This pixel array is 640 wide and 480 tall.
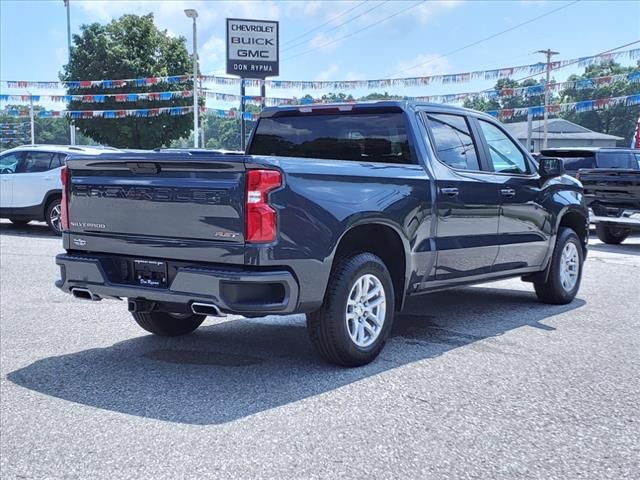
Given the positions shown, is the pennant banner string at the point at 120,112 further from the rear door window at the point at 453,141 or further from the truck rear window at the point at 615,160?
the rear door window at the point at 453,141

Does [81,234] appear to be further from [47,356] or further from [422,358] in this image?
[422,358]

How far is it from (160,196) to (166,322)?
169cm

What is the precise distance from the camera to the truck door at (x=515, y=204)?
22.0 ft

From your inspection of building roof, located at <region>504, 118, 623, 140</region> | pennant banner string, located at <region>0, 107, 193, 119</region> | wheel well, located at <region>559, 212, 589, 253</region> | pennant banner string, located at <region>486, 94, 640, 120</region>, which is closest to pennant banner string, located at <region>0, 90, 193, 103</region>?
pennant banner string, located at <region>0, 107, 193, 119</region>

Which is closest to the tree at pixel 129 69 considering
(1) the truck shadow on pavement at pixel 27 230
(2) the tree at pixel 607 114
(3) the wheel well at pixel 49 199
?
(1) the truck shadow on pavement at pixel 27 230

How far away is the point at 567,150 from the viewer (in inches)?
639

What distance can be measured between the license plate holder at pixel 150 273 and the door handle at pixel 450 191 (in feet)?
7.64

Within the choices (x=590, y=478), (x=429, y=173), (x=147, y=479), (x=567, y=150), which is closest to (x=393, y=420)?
(x=590, y=478)

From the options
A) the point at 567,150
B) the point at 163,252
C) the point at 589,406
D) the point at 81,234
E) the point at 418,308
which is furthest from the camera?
the point at 567,150

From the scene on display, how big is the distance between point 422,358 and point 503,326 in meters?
1.50

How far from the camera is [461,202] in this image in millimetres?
6062

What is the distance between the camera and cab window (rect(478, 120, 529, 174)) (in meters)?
6.80

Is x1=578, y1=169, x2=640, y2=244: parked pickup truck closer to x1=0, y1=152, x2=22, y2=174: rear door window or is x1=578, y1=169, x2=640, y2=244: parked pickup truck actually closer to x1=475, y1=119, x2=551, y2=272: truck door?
x1=475, y1=119, x2=551, y2=272: truck door

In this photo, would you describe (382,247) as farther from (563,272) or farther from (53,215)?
(53,215)
